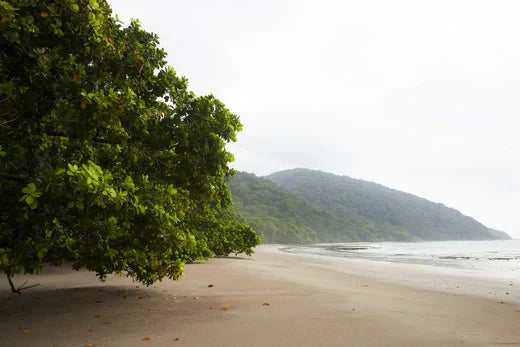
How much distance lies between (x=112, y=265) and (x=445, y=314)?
7.24m

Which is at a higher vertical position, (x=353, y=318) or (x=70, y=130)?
(x=70, y=130)

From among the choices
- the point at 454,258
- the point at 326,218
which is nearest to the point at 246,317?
the point at 454,258

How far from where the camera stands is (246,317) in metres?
7.02

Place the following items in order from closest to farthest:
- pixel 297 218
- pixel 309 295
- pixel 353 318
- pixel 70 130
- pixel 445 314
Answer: pixel 70 130
pixel 353 318
pixel 445 314
pixel 309 295
pixel 297 218

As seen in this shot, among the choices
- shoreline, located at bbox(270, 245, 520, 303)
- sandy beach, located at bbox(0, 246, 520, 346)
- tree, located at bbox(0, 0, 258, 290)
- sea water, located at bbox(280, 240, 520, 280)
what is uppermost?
tree, located at bbox(0, 0, 258, 290)

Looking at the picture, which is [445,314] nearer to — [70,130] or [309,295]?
[309,295]

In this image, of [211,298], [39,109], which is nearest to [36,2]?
[39,109]

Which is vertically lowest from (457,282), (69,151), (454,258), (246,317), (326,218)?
(246,317)

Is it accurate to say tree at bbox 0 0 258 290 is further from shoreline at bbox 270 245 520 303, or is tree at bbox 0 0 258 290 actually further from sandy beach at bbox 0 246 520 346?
shoreline at bbox 270 245 520 303

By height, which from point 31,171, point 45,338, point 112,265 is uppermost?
point 31,171

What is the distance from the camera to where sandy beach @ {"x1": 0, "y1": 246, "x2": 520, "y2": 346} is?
5613 mm

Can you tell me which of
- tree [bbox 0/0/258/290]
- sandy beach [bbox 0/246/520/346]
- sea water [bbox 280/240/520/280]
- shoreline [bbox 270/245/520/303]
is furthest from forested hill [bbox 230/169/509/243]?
tree [bbox 0/0/258/290]

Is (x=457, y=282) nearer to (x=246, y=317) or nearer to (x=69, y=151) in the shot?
(x=246, y=317)

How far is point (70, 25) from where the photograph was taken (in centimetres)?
525
